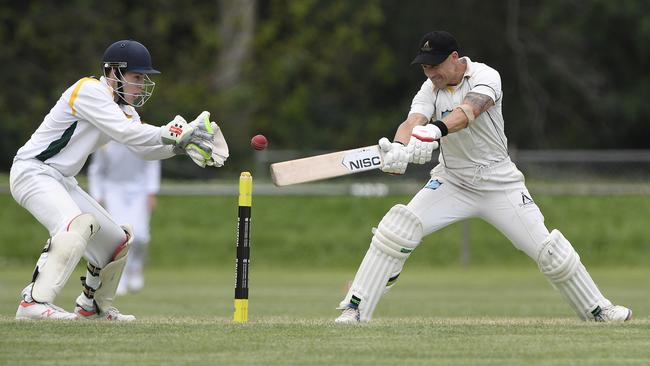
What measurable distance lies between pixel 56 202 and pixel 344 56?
26.2 metres

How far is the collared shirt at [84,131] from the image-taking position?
7.94 meters

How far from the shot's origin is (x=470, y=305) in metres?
12.4

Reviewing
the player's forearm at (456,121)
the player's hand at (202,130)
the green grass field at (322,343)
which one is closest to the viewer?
the green grass field at (322,343)

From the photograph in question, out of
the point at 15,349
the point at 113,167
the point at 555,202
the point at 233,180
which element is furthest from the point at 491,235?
the point at 15,349

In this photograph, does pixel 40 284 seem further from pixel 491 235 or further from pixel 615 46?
pixel 615 46

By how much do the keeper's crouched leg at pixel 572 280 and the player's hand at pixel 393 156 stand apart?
1232mm

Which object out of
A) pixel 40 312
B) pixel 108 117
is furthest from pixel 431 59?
pixel 40 312

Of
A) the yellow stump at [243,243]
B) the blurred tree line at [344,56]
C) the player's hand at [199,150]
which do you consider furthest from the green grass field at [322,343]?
the blurred tree line at [344,56]

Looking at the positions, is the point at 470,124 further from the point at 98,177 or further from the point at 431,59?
the point at 98,177

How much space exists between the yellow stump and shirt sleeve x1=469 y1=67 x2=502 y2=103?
5.46 ft

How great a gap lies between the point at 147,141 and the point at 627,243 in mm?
14103

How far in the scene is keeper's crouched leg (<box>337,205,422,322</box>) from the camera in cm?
838

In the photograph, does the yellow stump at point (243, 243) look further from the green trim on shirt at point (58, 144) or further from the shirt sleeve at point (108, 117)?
the green trim on shirt at point (58, 144)

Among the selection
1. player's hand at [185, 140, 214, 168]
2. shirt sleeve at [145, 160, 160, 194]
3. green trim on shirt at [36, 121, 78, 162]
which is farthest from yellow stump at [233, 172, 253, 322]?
shirt sleeve at [145, 160, 160, 194]
